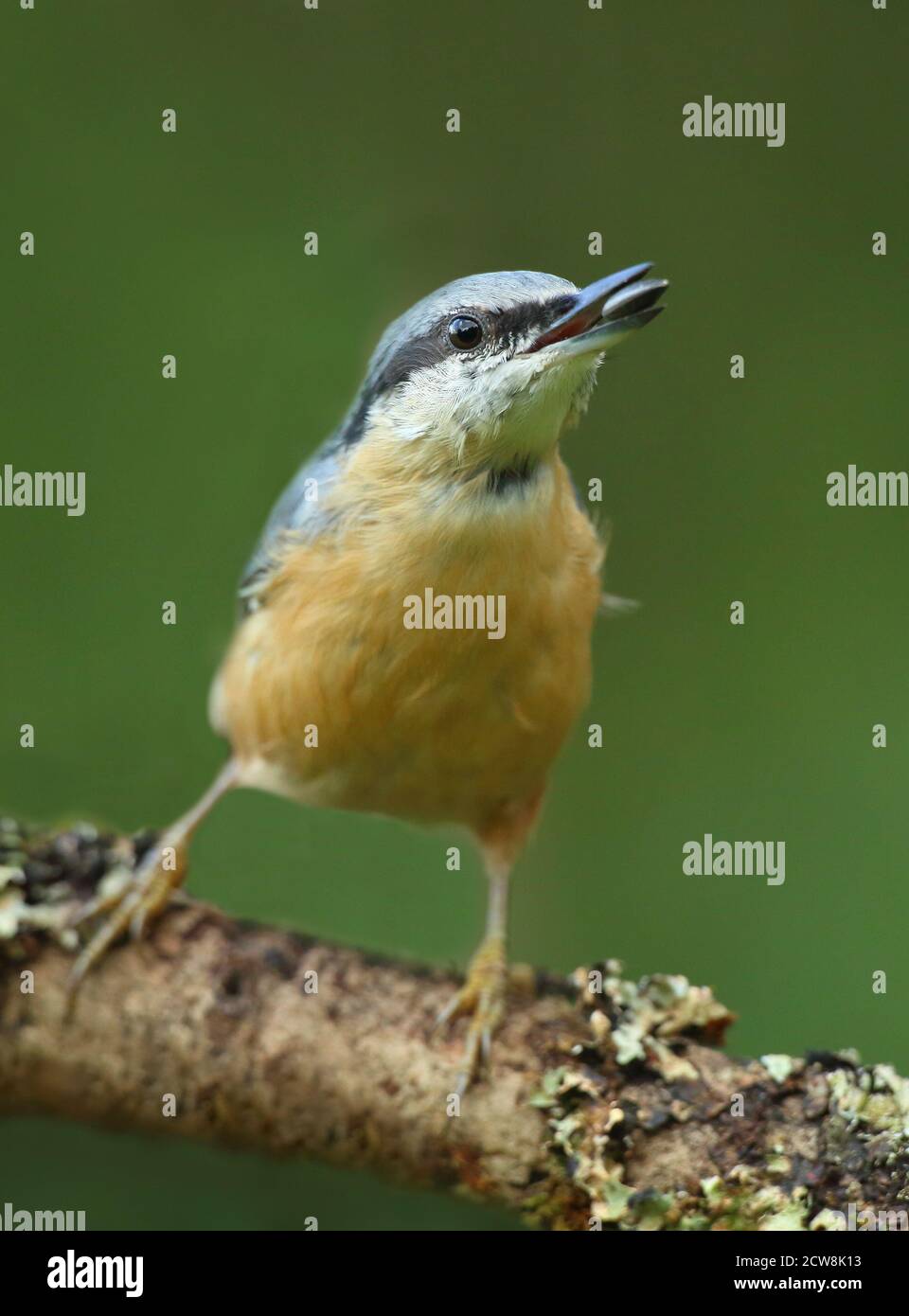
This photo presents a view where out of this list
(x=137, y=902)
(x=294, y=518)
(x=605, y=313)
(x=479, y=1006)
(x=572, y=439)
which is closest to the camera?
(x=605, y=313)

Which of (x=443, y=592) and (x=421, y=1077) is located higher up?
(x=443, y=592)

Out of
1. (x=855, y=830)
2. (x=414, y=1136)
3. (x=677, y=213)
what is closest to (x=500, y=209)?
(x=677, y=213)

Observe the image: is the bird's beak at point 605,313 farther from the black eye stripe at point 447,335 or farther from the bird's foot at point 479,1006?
the bird's foot at point 479,1006

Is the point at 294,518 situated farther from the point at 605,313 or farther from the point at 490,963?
the point at 490,963

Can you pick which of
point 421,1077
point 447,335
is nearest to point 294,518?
point 447,335
